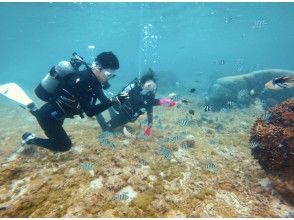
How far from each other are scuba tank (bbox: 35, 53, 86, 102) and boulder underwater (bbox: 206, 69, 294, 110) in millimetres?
13904

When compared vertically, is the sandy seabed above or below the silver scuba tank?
below

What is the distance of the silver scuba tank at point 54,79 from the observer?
19.0 ft

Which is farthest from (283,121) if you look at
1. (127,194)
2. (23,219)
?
(23,219)

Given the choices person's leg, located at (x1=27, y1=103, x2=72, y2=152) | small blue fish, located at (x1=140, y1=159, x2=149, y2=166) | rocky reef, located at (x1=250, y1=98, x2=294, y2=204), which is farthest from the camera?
small blue fish, located at (x1=140, y1=159, x2=149, y2=166)

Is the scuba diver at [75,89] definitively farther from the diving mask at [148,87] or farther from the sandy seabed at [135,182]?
the diving mask at [148,87]

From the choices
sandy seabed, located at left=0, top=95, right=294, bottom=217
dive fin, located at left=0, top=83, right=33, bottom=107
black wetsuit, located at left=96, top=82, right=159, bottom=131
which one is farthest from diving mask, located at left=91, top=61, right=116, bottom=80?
black wetsuit, located at left=96, top=82, right=159, bottom=131

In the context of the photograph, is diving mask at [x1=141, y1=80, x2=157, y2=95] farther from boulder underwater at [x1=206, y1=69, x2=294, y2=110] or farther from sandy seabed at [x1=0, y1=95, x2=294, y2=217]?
boulder underwater at [x1=206, y1=69, x2=294, y2=110]

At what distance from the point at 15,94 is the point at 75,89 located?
344 cm

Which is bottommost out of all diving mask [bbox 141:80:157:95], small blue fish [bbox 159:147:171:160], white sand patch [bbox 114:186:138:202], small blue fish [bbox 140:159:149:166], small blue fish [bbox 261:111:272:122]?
small blue fish [bbox 159:147:171:160]

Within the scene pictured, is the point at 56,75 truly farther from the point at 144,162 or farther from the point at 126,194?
the point at 144,162

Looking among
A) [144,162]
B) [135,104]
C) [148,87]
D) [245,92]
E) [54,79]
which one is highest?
[54,79]

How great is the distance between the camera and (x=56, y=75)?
5883 mm

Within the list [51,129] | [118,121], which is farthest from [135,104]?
[51,129]

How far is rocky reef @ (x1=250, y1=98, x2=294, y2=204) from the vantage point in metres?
5.94
